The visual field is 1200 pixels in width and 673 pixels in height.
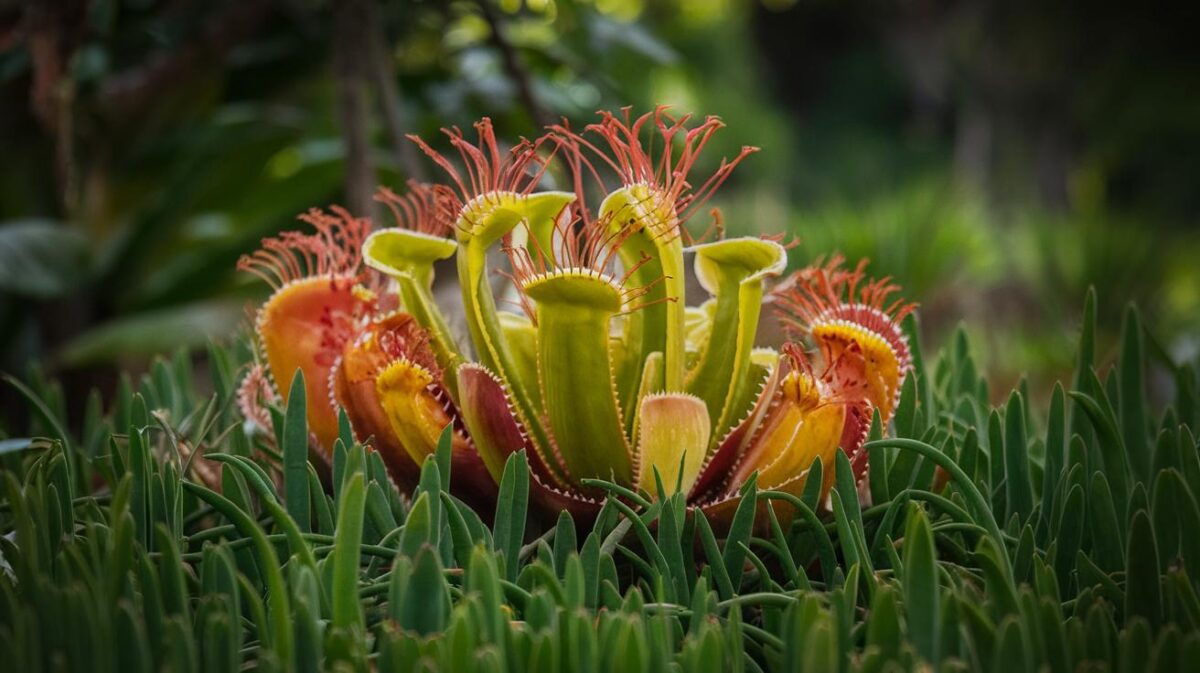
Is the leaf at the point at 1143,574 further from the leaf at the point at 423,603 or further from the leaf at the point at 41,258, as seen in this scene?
the leaf at the point at 41,258

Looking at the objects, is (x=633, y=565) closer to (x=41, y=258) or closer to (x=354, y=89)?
(x=354, y=89)

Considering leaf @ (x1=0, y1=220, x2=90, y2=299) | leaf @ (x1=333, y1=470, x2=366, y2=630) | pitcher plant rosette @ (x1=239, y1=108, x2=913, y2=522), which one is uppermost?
leaf @ (x1=0, y1=220, x2=90, y2=299)

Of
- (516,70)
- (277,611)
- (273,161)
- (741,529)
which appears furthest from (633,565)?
(273,161)

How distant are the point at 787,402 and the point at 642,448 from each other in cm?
7

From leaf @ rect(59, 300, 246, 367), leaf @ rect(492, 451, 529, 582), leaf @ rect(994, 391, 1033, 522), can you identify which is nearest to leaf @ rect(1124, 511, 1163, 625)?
leaf @ rect(994, 391, 1033, 522)

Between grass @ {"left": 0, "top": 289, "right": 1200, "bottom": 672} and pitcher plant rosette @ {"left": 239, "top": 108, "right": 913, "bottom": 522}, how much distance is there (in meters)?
0.02

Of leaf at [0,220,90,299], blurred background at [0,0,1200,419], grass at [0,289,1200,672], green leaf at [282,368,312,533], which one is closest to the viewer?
grass at [0,289,1200,672]

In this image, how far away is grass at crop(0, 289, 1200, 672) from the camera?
14.2 inches

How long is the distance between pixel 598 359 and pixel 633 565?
3.5 inches

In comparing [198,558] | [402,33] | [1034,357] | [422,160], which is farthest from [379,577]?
[1034,357]

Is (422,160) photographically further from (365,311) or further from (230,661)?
(230,661)

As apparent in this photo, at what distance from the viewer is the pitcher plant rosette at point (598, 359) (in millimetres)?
497

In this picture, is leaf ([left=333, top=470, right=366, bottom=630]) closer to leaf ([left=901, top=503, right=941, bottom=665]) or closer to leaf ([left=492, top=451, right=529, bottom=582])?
leaf ([left=492, top=451, right=529, bottom=582])

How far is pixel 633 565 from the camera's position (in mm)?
491
